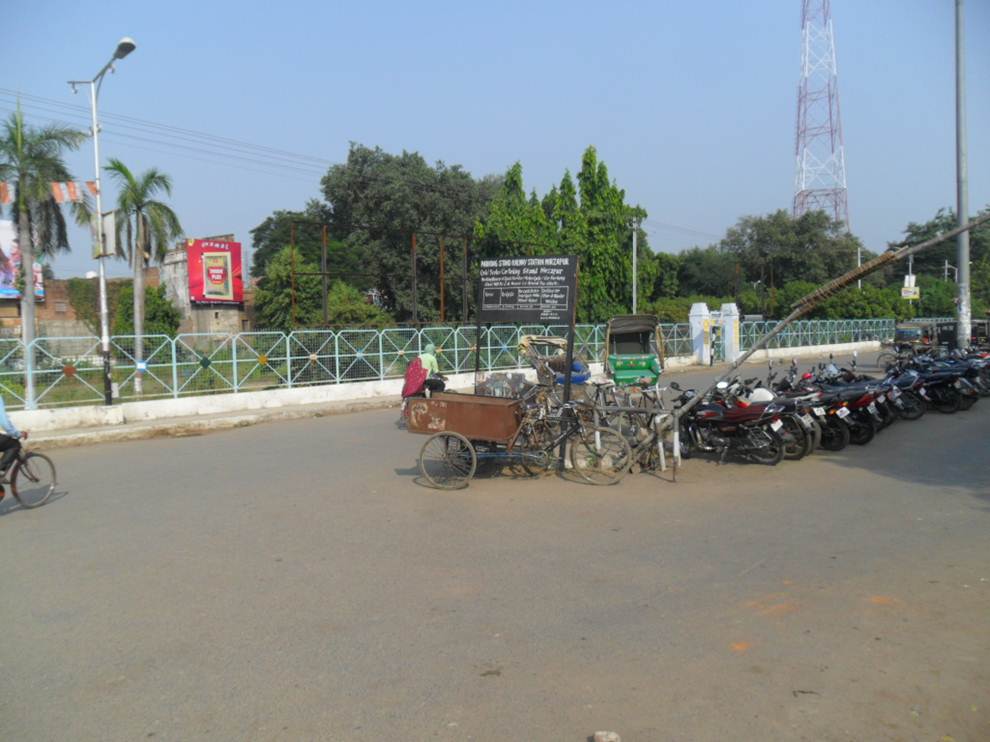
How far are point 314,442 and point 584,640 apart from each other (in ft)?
31.4

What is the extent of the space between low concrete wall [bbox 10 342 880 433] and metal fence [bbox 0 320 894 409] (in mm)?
369

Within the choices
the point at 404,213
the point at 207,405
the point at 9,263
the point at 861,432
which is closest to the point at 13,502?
the point at 207,405

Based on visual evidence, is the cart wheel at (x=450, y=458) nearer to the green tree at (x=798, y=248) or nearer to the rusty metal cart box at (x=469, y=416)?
the rusty metal cart box at (x=469, y=416)

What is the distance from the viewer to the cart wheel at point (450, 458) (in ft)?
30.4

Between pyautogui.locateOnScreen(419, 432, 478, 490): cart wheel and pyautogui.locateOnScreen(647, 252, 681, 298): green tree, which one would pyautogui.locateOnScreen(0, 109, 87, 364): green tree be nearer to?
pyautogui.locateOnScreen(419, 432, 478, 490): cart wheel

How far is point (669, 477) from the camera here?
9641mm

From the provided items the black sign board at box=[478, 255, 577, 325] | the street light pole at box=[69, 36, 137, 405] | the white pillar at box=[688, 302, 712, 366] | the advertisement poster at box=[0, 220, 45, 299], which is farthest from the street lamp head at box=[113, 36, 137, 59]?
the advertisement poster at box=[0, 220, 45, 299]

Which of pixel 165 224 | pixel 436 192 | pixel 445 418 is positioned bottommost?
pixel 445 418

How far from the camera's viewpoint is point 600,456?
9.48 meters

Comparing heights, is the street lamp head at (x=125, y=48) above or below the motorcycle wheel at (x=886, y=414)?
above

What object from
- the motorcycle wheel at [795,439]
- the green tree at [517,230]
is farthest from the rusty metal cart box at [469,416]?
the green tree at [517,230]

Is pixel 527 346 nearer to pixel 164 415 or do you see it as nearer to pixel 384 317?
pixel 164 415

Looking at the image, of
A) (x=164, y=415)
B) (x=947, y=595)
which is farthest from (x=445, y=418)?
(x=164, y=415)

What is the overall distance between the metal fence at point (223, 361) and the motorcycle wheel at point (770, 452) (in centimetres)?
428
